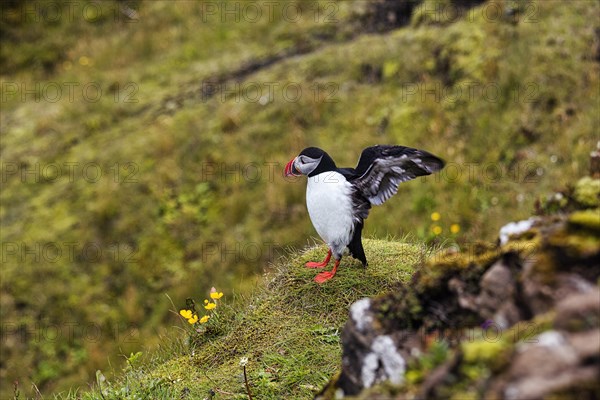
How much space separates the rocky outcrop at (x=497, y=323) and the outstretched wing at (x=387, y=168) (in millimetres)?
1191

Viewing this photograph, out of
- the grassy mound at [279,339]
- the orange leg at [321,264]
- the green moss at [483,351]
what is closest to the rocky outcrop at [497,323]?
the green moss at [483,351]

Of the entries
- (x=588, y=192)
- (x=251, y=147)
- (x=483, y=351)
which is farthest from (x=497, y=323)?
(x=251, y=147)

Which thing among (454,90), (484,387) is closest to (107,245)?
(454,90)

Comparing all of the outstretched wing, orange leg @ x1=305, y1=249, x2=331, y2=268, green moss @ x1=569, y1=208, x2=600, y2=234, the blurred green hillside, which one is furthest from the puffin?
the blurred green hillside

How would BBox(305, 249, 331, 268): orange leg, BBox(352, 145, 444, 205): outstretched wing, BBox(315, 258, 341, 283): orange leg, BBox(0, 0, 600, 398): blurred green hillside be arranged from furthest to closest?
1. BBox(0, 0, 600, 398): blurred green hillside
2. BBox(305, 249, 331, 268): orange leg
3. BBox(315, 258, 341, 283): orange leg
4. BBox(352, 145, 444, 205): outstretched wing

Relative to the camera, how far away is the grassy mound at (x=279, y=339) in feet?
14.9

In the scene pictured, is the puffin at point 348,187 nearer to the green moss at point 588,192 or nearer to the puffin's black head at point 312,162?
the puffin's black head at point 312,162

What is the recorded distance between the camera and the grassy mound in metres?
4.54

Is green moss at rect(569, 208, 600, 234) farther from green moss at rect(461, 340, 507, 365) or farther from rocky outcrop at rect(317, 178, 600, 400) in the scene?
green moss at rect(461, 340, 507, 365)

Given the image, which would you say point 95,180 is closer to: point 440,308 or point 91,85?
point 91,85

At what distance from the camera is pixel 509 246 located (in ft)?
9.56

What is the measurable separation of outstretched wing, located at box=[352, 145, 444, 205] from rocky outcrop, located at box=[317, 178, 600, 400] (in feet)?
3.91

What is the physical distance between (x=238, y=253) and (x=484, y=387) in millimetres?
7710

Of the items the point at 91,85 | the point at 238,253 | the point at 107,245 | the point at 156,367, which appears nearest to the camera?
the point at 156,367
